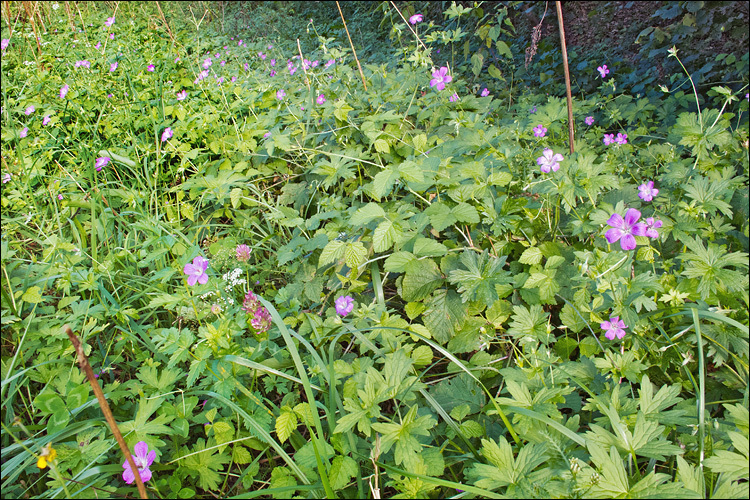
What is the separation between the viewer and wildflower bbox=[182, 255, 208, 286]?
5.03 feet

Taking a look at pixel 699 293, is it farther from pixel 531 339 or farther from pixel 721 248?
pixel 531 339

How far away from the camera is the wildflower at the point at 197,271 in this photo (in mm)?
1534

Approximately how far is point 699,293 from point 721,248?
149 millimetres

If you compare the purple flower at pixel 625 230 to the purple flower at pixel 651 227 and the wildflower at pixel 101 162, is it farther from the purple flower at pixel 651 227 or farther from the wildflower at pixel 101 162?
the wildflower at pixel 101 162

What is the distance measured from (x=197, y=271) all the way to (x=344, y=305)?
519 mm

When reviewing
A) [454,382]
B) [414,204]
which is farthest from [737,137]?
[454,382]

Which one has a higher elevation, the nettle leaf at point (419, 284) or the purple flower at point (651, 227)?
the purple flower at point (651, 227)

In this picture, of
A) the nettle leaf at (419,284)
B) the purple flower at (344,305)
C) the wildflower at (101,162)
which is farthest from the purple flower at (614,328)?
the wildflower at (101,162)

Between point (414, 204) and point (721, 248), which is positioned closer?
point (721, 248)

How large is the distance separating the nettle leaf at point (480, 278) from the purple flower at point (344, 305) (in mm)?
354

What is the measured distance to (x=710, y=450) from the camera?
3.58ft

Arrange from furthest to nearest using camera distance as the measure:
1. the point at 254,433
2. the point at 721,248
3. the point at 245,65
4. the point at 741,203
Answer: the point at 245,65, the point at 741,203, the point at 721,248, the point at 254,433

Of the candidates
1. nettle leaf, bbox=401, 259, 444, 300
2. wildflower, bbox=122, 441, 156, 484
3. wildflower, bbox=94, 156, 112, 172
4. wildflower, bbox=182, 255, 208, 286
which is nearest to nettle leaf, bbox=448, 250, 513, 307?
nettle leaf, bbox=401, 259, 444, 300

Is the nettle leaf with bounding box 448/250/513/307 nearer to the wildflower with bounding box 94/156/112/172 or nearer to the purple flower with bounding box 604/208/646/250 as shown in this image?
the purple flower with bounding box 604/208/646/250
